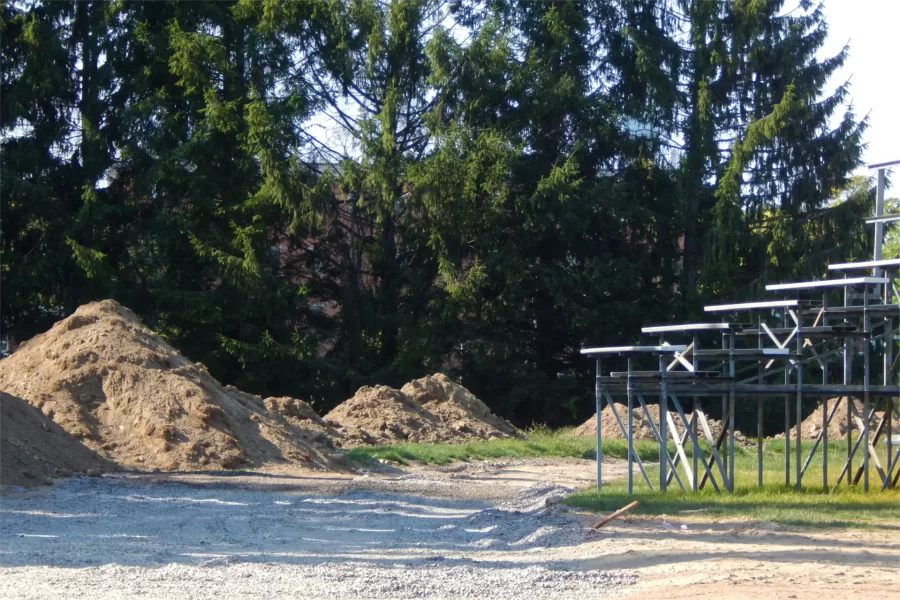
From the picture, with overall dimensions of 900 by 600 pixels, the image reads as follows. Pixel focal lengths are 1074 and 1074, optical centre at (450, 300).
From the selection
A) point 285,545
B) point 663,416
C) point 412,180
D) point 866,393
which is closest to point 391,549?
point 285,545

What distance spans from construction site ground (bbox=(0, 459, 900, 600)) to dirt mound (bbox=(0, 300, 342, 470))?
107 inches

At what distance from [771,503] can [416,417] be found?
14.0m

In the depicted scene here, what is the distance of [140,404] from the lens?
19391mm

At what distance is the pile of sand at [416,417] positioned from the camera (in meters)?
25.5

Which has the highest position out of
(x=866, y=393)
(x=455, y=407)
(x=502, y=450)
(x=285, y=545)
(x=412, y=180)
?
(x=412, y=180)

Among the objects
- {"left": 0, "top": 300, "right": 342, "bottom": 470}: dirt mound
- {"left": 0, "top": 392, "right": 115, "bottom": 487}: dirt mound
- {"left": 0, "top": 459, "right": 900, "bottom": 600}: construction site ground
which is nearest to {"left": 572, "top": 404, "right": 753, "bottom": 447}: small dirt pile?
{"left": 0, "top": 300, "right": 342, "bottom": 470}: dirt mound

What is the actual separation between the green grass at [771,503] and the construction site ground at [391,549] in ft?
1.39

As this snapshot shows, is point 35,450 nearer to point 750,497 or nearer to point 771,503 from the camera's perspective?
point 750,497

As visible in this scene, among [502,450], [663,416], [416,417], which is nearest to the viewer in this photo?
[663,416]

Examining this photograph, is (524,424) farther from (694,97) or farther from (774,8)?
(774,8)

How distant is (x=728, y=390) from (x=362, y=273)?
23075 millimetres

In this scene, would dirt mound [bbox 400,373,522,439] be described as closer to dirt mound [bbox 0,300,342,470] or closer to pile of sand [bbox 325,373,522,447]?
pile of sand [bbox 325,373,522,447]

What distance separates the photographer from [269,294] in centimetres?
3350

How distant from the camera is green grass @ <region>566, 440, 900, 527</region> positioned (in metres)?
12.1
